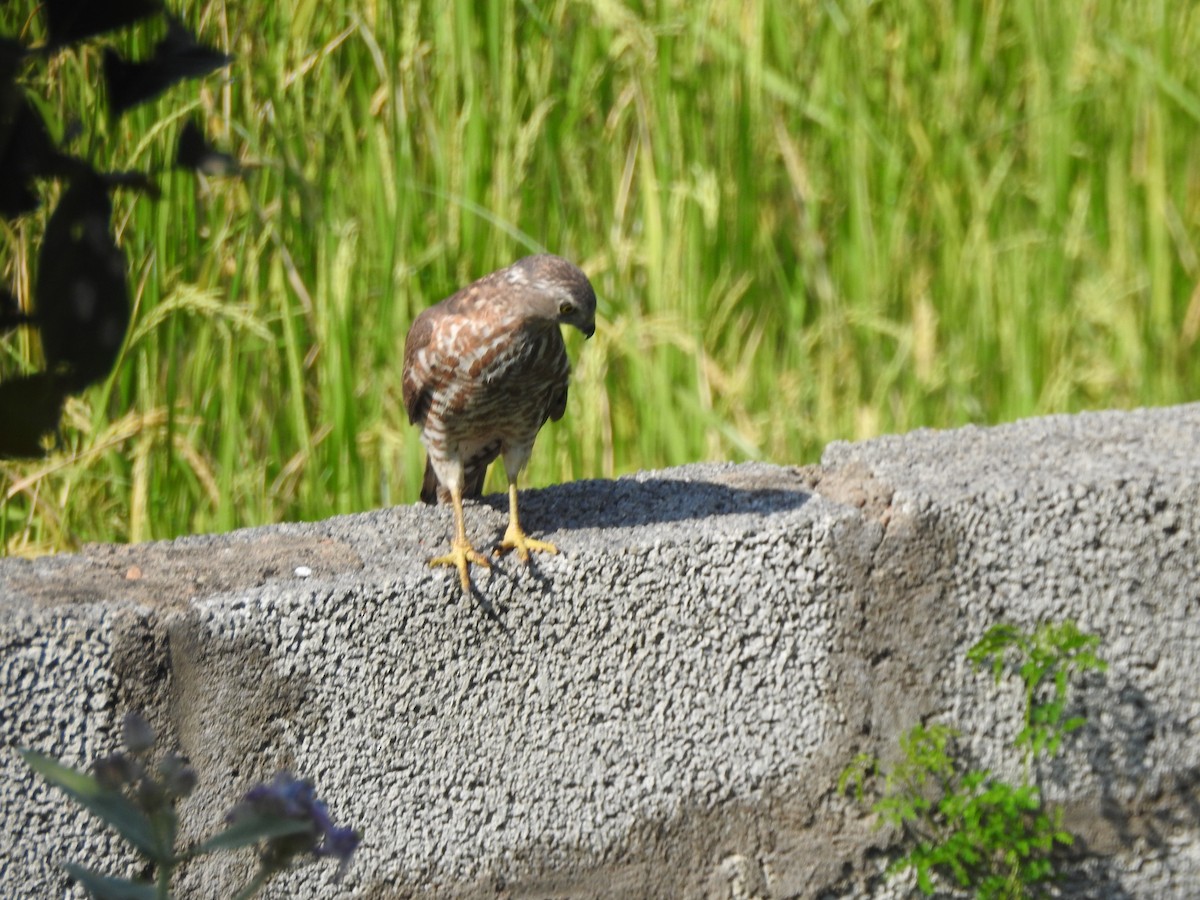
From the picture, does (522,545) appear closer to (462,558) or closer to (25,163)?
(462,558)

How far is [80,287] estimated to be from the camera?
3.04 feet

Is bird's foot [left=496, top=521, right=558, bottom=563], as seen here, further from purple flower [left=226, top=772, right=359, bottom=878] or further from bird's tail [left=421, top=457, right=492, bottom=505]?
purple flower [left=226, top=772, right=359, bottom=878]

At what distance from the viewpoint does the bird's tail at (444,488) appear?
2.79 meters

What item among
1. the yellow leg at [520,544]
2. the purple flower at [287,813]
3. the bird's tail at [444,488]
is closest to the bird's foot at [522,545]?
the yellow leg at [520,544]

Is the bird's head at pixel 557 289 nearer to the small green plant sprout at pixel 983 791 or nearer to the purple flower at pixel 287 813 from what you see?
the small green plant sprout at pixel 983 791

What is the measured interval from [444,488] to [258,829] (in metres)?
1.76

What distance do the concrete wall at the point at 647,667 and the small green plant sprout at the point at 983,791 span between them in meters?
0.04

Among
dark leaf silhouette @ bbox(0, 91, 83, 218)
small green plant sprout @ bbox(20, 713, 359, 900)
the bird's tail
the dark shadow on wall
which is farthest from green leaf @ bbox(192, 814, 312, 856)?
the bird's tail

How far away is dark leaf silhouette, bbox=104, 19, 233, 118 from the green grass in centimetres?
144

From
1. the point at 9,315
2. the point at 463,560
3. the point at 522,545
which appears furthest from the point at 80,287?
the point at 522,545

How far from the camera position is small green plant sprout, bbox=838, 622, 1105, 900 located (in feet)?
7.75

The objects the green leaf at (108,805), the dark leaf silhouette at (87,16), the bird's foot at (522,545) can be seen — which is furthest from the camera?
the bird's foot at (522,545)

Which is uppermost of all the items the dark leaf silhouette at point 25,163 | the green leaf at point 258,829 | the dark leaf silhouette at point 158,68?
the dark leaf silhouette at point 158,68

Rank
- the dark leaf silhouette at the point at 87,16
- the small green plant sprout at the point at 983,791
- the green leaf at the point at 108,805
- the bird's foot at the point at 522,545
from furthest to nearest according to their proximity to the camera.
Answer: the small green plant sprout at the point at 983,791
the bird's foot at the point at 522,545
the green leaf at the point at 108,805
the dark leaf silhouette at the point at 87,16
